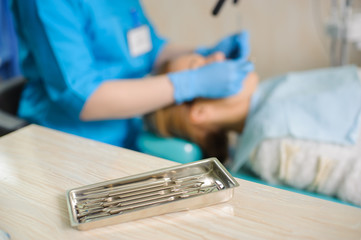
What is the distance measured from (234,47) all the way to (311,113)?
550 mm

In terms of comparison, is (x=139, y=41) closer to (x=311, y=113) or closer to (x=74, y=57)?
(x=74, y=57)

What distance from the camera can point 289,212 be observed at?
2.02ft

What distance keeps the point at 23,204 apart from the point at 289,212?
1.66 feet

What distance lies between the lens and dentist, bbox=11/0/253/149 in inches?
46.6

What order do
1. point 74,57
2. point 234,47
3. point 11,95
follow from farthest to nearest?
point 234,47, point 11,95, point 74,57

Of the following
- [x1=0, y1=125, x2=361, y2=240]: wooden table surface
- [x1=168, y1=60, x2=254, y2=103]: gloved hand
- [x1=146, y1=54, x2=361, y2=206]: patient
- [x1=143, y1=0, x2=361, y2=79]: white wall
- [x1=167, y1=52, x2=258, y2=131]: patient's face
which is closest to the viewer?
[x1=0, y1=125, x2=361, y2=240]: wooden table surface

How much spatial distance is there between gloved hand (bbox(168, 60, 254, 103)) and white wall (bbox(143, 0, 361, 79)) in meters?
1.16

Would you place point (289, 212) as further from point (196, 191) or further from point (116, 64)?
point (116, 64)

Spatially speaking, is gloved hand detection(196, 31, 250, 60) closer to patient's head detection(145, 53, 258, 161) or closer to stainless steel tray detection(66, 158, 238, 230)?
patient's head detection(145, 53, 258, 161)

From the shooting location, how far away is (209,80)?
1378 mm

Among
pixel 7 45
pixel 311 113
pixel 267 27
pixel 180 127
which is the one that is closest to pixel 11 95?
pixel 180 127

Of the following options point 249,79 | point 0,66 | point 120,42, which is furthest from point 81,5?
point 0,66

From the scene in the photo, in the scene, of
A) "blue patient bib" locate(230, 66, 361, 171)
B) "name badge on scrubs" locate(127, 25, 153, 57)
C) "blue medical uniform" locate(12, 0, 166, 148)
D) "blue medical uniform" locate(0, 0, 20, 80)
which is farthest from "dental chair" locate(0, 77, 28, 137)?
"blue patient bib" locate(230, 66, 361, 171)

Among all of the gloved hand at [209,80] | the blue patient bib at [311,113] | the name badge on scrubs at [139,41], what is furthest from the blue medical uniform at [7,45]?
the blue patient bib at [311,113]
